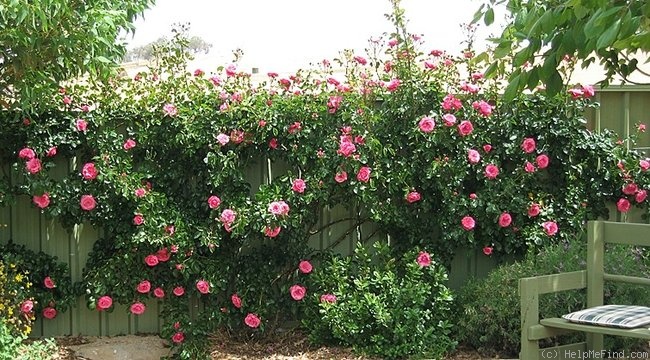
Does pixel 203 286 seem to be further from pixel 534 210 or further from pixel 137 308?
pixel 534 210

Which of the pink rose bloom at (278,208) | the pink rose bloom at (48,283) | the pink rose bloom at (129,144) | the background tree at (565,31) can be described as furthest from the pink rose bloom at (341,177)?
the background tree at (565,31)

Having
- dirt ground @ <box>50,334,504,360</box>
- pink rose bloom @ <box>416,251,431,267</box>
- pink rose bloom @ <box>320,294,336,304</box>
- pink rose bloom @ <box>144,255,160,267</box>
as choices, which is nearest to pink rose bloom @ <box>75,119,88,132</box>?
pink rose bloom @ <box>144,255,160,267</box>

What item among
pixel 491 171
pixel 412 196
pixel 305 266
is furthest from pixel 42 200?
pixel 491 171

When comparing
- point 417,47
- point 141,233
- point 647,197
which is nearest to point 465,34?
point 417,47

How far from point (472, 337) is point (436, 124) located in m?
1.47

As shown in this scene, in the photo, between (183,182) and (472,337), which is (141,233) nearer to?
(183,182)

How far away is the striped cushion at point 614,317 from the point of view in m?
4.25

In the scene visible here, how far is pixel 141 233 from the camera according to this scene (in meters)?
5.89

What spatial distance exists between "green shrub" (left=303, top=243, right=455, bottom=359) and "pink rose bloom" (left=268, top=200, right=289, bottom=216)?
1.66ft

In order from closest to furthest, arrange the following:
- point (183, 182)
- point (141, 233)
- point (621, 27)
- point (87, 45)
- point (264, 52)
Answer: point (621, 27)
point (87, 45)
point (141, 233)
point (183, 182)
point (264, 52)

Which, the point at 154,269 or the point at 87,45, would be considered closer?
the point at 87,45

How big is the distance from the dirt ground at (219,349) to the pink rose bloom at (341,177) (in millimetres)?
1129

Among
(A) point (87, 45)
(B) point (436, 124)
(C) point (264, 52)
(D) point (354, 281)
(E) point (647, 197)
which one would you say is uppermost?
(C) point (264, 52)

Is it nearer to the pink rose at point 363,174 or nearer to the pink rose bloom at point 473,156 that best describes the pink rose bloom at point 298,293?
the pink rose at point 363,174
